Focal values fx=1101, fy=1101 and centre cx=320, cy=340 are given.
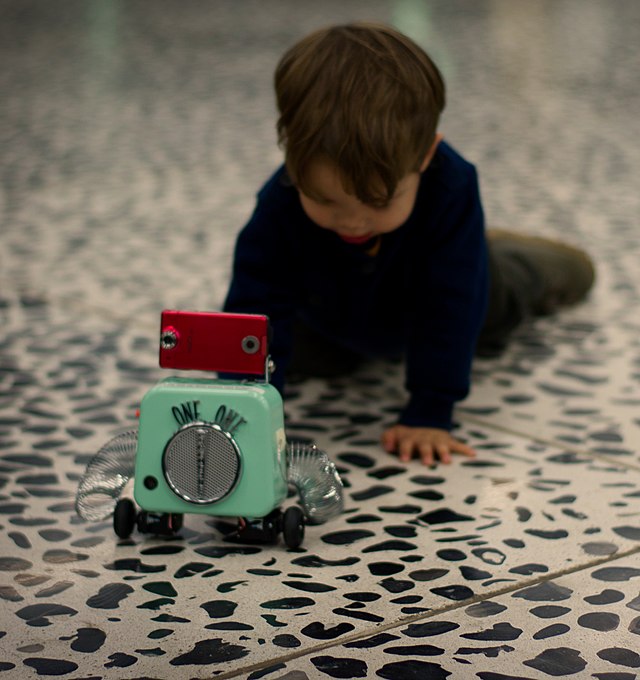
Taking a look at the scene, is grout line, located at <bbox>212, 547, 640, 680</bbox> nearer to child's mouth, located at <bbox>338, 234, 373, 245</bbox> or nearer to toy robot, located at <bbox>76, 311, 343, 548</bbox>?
toy robot, located at <bbox>76, 311, 343, 548</bbox>

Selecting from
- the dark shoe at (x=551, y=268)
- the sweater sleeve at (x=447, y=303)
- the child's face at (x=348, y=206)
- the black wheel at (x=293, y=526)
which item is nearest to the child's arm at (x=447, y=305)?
the sweater sleeve at (x=447, y=303)

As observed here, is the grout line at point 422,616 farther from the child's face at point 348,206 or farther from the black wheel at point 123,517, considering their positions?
the child's face at point 348,206

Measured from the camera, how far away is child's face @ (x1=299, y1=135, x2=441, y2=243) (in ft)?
3.40

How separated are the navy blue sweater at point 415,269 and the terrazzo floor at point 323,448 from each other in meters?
0.08

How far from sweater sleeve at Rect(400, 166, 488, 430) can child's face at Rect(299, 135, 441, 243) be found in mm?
107

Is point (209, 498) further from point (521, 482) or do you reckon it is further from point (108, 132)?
point (108, 132)

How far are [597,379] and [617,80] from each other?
280 cm

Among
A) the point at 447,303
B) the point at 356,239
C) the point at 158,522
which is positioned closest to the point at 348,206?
the point at 356,239

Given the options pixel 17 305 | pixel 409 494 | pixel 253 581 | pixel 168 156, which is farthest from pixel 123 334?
pixel 168 156

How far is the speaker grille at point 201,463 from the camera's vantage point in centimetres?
88

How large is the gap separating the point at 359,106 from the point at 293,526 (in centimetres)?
38

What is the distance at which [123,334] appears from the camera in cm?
154

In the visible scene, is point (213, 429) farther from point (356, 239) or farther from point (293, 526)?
point (356, 239)

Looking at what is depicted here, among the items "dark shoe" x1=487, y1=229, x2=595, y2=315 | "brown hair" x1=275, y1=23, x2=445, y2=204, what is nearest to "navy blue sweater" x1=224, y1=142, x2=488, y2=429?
"brown hair" x1=275, y1=23, x2=445, y2=204
